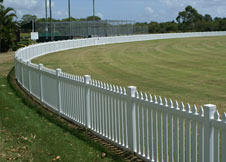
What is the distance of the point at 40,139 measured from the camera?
27.0 feet

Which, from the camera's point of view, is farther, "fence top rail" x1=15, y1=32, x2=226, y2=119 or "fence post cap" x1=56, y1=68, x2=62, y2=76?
"fence post cap" x1=56, y1=68, x2=62, y2=76

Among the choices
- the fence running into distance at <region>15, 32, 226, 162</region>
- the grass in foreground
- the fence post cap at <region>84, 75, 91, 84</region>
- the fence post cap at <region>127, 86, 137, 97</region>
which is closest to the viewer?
the fence running into distance at <region>15, 32, 226, 162</region>

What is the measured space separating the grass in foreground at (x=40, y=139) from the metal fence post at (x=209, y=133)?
2.32 m

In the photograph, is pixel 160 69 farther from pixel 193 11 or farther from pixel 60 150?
pixel 193 11

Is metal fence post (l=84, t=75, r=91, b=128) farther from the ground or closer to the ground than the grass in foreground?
farther from the ground

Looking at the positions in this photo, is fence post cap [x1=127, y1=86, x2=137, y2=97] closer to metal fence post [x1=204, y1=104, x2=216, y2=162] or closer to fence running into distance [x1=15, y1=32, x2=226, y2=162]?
fence running into distance [x1=15, y1=32, x2=226, y2=162]

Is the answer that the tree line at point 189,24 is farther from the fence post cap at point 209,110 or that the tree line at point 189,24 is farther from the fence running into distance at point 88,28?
the fence post cap at point 209,110

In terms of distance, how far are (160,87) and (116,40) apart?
42.0 m

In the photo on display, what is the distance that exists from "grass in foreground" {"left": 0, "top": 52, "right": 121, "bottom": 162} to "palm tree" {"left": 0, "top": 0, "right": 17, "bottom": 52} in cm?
3774

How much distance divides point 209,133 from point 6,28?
45739 mm

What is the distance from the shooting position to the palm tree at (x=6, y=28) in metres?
47.3

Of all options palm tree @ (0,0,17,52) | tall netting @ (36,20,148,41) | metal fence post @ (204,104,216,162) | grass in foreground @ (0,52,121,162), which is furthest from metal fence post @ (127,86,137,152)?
tall netting @ (36,20,148,41)

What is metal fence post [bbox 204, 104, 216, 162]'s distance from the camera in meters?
4.86

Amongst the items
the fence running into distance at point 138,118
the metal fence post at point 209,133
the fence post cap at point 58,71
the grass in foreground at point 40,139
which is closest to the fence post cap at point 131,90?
the fence running into distance at point 138,118
